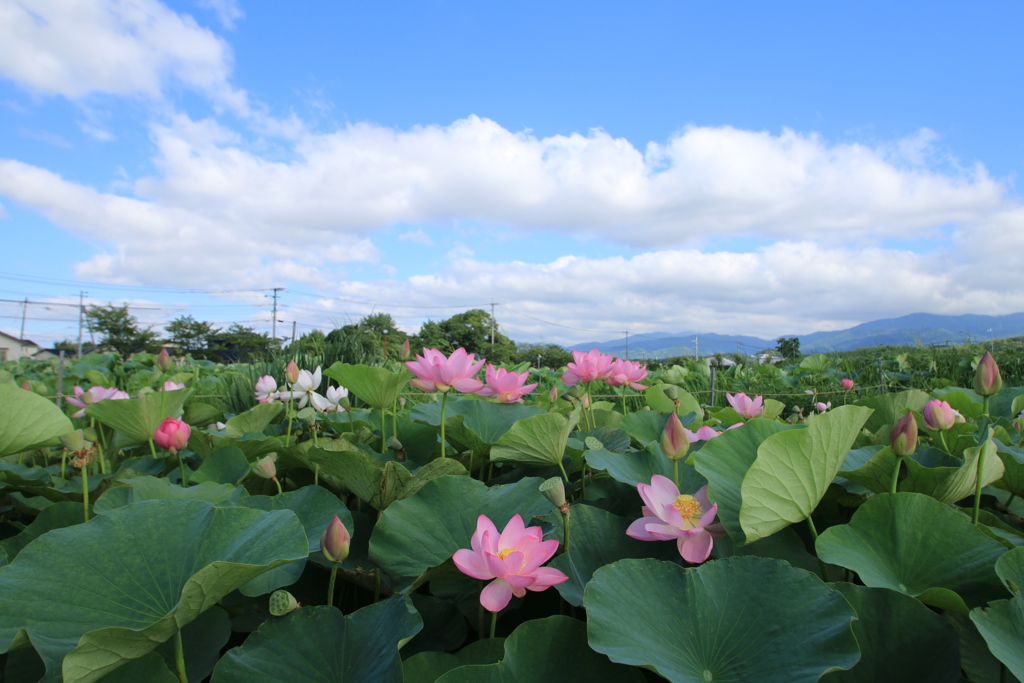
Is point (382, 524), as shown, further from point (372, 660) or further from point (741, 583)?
point (741, 583)

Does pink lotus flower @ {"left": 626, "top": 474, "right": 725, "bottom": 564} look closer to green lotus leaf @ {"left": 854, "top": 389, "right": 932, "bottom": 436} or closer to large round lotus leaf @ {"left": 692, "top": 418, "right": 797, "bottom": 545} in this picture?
large round lotus leaf @ {"left": 692, "top": 418, "right": 797, "bottom": 545}

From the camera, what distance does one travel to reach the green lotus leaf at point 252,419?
1427 millimetres

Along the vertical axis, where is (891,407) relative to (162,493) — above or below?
above

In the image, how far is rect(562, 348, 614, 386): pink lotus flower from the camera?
1.25 meters

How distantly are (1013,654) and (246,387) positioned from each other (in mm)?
3357

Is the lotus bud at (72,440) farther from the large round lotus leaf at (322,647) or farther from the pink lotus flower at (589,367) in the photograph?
the pink lotus flower at (589,367)

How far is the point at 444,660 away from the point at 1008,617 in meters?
0.55

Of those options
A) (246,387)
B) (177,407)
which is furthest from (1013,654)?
(246,387)

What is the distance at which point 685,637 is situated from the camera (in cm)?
57

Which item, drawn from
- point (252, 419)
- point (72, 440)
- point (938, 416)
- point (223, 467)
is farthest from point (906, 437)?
point (252, 419)

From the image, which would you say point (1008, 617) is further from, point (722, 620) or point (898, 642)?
point (722, 620)

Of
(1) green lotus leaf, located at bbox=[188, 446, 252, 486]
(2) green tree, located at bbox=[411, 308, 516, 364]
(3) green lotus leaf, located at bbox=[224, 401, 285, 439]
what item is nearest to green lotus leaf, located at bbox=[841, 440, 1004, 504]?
(1) green lotus leaf, located at bbox=[188, 446, 252, 486]

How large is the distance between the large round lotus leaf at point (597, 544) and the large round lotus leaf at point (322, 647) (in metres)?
0.21

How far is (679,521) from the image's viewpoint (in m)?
0.64
